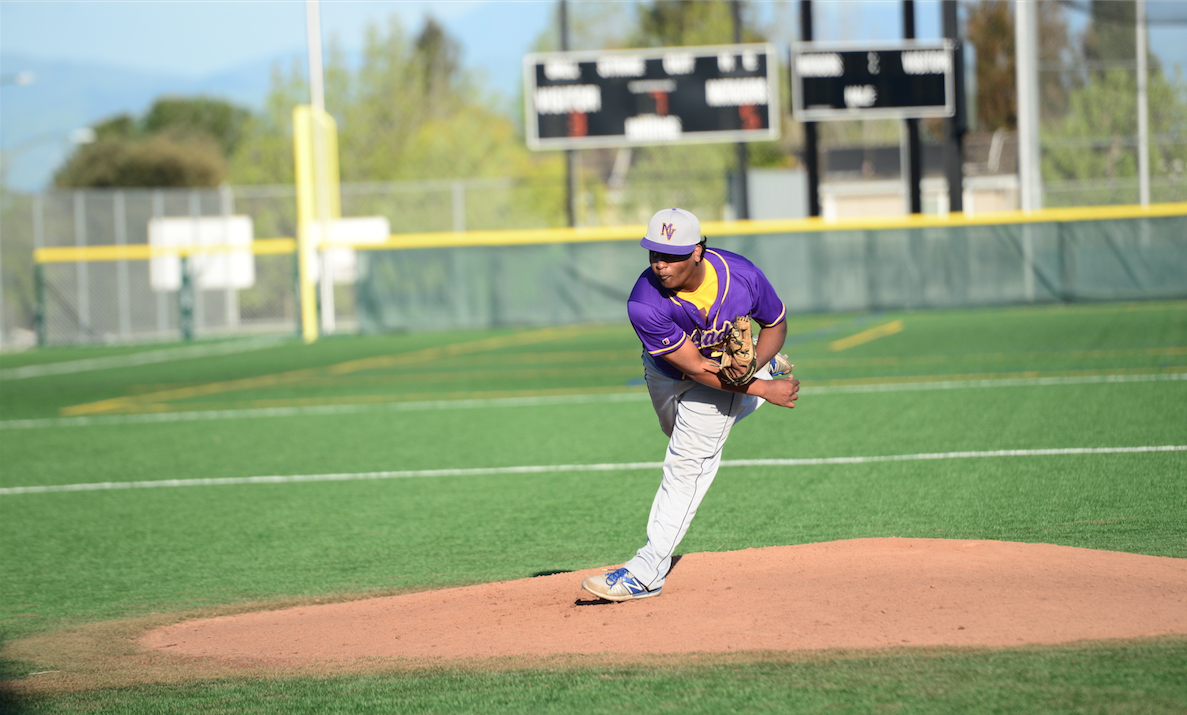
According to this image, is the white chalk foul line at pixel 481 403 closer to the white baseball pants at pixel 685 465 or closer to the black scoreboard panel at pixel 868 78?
the white baseball pants at pixel 685 465

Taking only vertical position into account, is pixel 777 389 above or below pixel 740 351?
below

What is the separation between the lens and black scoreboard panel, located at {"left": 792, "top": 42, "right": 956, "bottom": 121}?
21.9 meters

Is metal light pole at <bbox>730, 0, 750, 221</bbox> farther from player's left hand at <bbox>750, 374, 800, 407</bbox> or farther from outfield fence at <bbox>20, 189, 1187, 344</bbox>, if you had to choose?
player's left hand at <bbox>750, 374, 800, 407</bbox>

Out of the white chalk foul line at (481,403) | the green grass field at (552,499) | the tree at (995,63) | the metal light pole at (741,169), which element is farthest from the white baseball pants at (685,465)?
the tree at (995,63)

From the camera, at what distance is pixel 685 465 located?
15.5 feet

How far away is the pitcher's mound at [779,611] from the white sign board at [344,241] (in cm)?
1830

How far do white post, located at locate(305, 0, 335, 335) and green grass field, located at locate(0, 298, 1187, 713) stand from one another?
8.32m

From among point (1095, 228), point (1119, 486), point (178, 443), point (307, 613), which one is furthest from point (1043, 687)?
point (1095, 228)

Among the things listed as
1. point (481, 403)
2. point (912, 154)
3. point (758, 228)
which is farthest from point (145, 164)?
point (481, 403)

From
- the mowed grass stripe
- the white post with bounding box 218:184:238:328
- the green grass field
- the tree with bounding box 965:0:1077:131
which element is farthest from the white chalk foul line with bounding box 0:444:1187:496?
the tree with bounding box 965:0:1077:131

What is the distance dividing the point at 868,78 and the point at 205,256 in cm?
1565

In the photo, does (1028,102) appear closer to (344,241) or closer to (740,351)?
(344,241)

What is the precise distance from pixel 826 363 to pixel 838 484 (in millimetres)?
7143

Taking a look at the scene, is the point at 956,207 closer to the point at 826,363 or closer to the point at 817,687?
the point at 826,363
